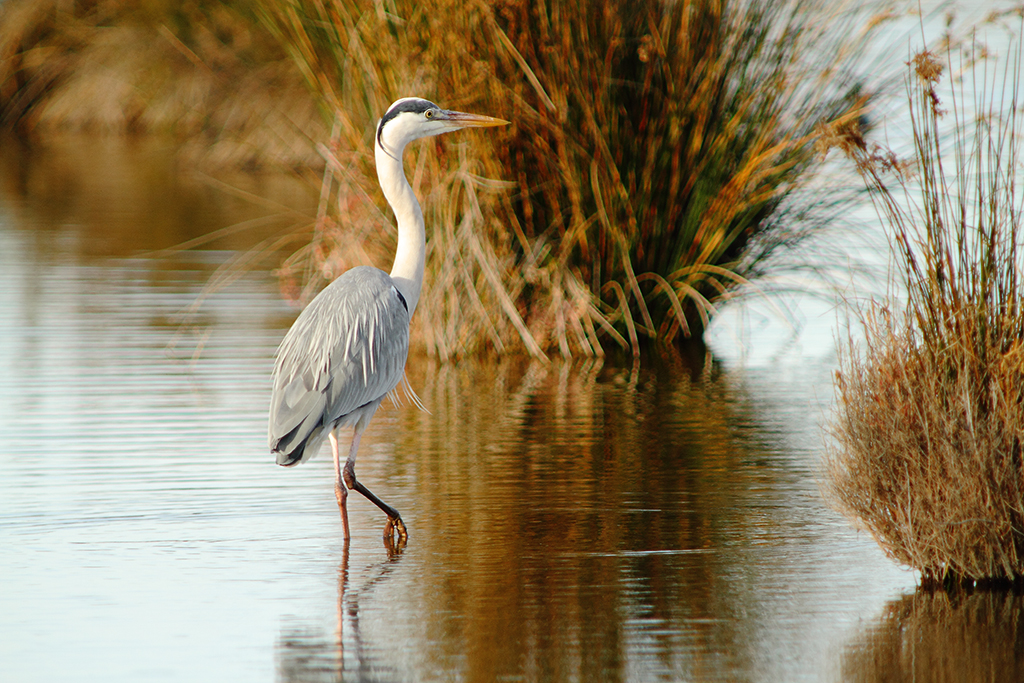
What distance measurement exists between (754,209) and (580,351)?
5.01 ft

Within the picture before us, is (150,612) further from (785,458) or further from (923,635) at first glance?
(785,458)

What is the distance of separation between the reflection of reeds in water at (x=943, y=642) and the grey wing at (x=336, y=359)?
2.16m

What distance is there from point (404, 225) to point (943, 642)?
118 inches

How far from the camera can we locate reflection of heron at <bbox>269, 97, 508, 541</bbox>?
512 centimetres

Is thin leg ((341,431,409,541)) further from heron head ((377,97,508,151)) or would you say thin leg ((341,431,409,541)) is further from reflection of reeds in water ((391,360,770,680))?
heron head ((377,97,508,151))

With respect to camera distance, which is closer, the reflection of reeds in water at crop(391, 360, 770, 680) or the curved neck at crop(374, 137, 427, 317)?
the reflection of reeds in water at crop(391, 360, 770, 680)

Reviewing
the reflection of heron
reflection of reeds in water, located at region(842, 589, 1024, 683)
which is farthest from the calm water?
the reflection of heron

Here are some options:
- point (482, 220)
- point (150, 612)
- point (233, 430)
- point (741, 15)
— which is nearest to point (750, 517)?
point (150, 612)

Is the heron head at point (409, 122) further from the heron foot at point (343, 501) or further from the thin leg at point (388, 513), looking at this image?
the heron foot at point (343, 501)

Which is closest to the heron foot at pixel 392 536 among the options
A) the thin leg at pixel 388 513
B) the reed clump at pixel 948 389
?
the thin leg at pixel 388 513

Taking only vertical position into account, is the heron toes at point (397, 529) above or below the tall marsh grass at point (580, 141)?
below

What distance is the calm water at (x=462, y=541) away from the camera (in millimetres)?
3834

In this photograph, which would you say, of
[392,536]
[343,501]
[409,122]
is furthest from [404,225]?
[392,536]

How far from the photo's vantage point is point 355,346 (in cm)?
A: 536
